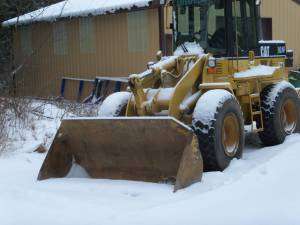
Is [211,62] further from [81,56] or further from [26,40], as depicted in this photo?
[26,40]

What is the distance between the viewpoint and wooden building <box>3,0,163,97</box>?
16.5 m

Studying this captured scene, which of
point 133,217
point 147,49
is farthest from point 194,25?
point 147,49

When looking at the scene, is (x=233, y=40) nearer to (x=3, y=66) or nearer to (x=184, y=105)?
(x=184, y=105)

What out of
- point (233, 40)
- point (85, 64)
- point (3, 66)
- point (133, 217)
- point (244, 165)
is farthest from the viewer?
point (3, 66)

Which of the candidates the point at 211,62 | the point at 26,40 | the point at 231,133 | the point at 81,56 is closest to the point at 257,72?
the point at 211,62

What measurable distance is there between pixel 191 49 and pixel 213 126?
1.98m

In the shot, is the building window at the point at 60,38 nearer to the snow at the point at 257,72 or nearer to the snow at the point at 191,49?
the snow at the point at 191,49

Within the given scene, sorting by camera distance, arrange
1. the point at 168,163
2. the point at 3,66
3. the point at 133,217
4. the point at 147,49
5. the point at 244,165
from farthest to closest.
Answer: the point at 3,66 → the point at 147,49 → the point at 244,165 → the point at 168,163 → the point at 133,217

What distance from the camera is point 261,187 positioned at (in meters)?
6.11

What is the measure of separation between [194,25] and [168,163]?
275 centimetres

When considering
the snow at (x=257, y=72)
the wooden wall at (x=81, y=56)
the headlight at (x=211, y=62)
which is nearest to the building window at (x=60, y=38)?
the wooden wall at (x=81, y=56)

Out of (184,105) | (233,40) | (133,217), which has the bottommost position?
(133,217)

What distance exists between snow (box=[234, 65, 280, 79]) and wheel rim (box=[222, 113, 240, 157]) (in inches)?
41.5

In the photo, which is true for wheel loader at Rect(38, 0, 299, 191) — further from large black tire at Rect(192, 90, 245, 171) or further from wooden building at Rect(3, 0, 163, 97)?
wooden building at Rect(3, 0, 163, 97)
